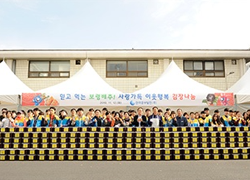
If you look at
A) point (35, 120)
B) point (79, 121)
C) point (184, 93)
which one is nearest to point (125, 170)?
point (79, 121)

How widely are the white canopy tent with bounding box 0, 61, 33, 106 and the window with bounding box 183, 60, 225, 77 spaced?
9.35 metres

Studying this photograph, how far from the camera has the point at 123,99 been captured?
417 inches

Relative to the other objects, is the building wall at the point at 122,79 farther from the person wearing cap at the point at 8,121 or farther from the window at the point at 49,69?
the person wearing cap at the point at 8,121

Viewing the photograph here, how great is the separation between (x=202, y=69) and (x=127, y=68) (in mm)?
4677

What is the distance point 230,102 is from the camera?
34.6 ft

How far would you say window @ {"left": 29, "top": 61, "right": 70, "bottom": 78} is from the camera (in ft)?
50.0

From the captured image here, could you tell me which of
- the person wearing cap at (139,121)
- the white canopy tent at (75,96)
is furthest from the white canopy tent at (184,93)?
the person wearing cap at (139,121)

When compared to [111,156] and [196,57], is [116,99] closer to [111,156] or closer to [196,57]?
[111,156]

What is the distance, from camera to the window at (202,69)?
611 inches

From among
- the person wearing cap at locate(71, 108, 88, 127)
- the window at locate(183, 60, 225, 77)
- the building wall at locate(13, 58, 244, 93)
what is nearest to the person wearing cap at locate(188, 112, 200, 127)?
the person wearing cap at locate(71, 108, 88, 127)

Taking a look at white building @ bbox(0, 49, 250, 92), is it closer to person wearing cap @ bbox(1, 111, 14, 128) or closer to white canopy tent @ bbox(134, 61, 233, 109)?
white canopy tent @ bbox(134, 61, 233, 109)

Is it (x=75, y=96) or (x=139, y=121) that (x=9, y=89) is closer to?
(x=75, y=96)

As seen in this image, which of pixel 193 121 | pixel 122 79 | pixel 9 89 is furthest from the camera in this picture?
pixel 122 79

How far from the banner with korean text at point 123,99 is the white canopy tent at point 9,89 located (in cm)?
48
